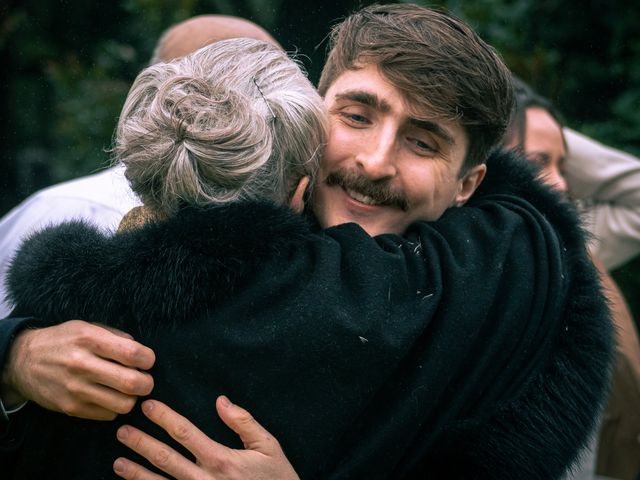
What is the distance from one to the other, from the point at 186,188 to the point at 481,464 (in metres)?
1.03

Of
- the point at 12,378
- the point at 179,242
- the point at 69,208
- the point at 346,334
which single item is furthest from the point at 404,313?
the point at 69,208

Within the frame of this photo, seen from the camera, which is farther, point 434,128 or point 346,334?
point 434,128

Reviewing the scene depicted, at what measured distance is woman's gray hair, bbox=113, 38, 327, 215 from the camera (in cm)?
172

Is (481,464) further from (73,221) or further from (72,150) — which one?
(72,150)

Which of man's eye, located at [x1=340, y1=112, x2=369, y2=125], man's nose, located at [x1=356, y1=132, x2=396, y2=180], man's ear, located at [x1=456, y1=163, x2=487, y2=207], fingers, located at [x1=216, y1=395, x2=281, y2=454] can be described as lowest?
fingers, located at [x1=216, y1=395, x2=281, y2=454]

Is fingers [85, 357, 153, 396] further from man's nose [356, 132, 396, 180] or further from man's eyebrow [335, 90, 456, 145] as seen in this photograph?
man's eyebrow [335, 90, 456, 145]

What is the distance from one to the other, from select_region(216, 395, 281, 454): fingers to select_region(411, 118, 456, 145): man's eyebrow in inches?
37.0

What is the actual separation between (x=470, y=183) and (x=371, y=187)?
1.41 ft

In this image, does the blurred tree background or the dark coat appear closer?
the dark coat

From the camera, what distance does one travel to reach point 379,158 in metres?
2.10

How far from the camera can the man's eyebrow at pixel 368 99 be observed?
84.9 inches

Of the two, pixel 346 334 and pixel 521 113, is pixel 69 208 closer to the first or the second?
pixel 346 334

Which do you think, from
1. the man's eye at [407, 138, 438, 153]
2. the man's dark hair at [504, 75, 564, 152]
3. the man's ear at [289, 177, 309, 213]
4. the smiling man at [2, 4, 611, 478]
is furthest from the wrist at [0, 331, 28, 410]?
the man's dark hair at [504, 75, 564, 152]

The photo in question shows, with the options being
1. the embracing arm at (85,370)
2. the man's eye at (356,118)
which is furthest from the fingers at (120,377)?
the man's eye at (356,118)
